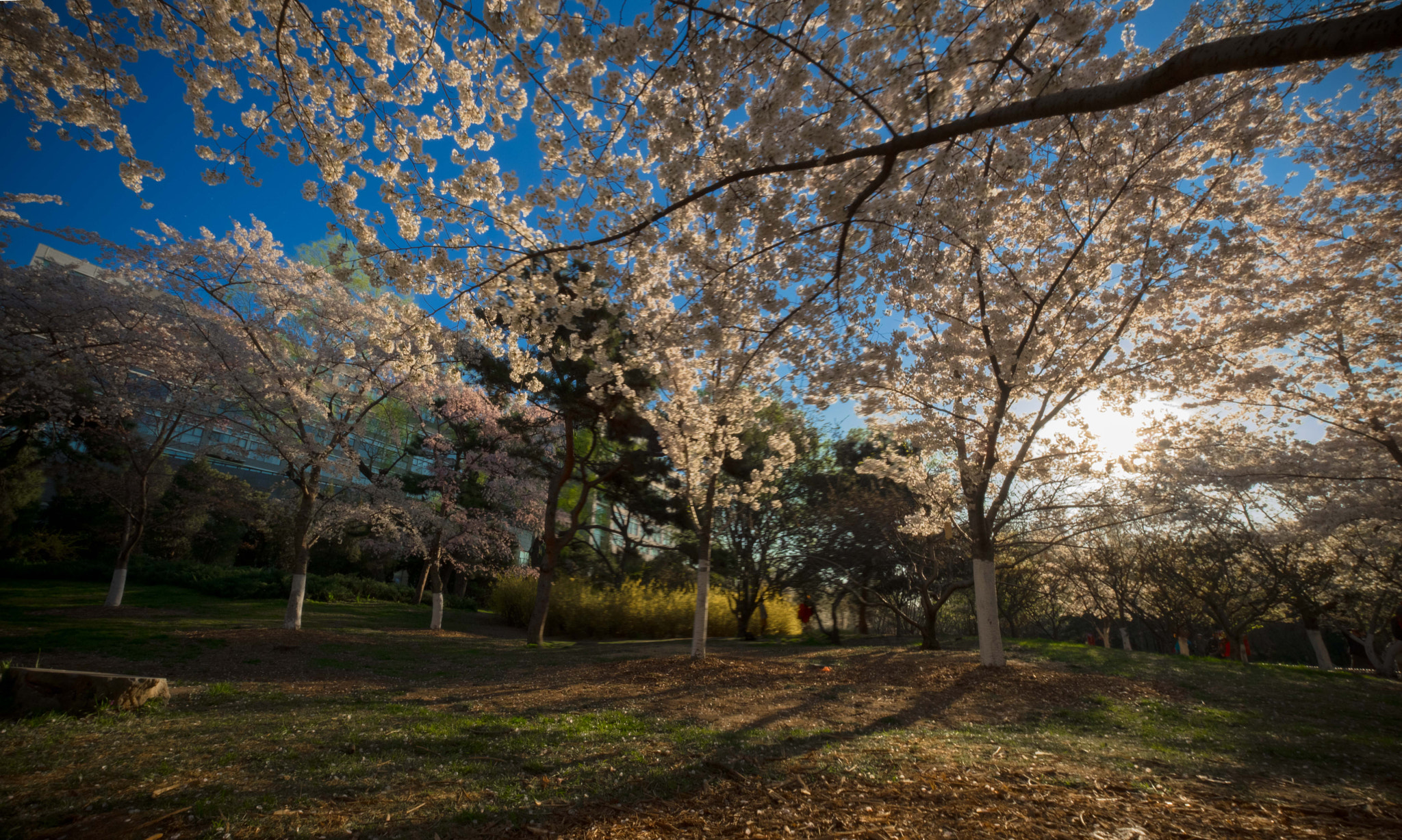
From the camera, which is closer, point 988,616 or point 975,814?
point 975,814

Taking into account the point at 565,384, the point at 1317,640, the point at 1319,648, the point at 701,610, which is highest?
the point at 565,384

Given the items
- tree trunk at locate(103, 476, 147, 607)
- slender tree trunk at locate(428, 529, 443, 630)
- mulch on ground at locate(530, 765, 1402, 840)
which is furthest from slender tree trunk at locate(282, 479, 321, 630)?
mulch on ground at locate(530, 765, 1402, 840)

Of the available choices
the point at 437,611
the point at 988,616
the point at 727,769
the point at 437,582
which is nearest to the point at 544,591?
the point at 437,611

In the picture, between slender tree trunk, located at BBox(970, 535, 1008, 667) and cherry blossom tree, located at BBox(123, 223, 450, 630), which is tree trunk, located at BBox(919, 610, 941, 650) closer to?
slender tree trunk, located at BBox(970, 535, 1008, 667)

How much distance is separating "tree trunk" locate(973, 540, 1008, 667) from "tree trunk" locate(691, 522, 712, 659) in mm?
4888

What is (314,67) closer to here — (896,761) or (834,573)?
(896,761)

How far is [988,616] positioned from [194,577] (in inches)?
966

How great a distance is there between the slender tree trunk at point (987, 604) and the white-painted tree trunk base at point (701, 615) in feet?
16.0

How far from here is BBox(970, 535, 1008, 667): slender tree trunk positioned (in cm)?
927

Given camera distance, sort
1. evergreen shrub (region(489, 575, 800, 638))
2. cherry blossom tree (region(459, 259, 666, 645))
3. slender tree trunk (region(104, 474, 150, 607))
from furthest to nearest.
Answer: evergreen shrub (region(489, 575, 800, 638)) < slender tree trunk (region(104, 474, 150, 607)) < cherry blossom tree (region(459, 259, 666, 645))

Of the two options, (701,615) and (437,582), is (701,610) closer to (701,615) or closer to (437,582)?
(701,615)

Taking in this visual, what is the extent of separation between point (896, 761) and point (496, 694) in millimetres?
4994

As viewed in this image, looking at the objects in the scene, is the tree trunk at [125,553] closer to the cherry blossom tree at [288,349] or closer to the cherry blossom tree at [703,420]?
the cherry blossom tree at [288,349]

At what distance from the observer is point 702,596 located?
1088 cm
